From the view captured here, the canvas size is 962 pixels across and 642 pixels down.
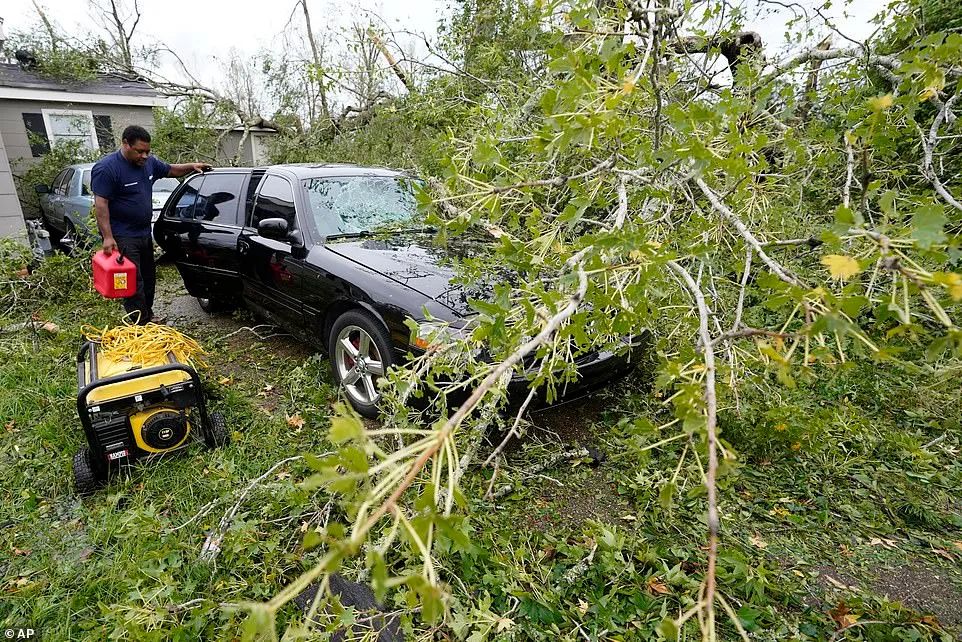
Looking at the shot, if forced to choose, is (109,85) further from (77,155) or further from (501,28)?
(501,28)

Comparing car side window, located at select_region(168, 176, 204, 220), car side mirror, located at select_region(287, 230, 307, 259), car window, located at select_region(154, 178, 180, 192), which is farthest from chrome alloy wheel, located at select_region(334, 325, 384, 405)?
car window, located at select_region(154, 178, 180, 192)

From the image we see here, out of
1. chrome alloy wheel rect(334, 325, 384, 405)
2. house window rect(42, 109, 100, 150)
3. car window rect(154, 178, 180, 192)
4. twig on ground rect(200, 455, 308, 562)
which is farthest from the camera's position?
house window rect(42, 109, 100, 150)

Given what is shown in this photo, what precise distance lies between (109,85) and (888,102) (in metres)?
16.1

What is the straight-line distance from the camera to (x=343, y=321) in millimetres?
3328

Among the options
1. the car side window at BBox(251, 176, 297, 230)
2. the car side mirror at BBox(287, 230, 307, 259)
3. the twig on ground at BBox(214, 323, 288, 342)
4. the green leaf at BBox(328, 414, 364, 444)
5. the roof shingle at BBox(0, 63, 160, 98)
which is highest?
the roof shingle at BBox(0, 63, 160, 98)

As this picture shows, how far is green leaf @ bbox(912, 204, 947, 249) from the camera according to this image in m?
0.88

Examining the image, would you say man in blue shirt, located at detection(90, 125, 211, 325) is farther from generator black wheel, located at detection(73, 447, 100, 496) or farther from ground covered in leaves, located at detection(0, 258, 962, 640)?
generator black wheel, located at detection(73, 447, 100, 496)

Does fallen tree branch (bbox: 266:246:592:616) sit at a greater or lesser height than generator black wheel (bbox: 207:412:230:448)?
greater

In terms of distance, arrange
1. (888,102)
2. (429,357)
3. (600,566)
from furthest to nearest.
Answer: (600,566) → (429,357) → (888,102)

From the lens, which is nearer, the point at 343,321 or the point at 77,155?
the point at 343,321

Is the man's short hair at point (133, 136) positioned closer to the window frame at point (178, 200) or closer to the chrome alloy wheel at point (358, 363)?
the window frame at point (178, 200)

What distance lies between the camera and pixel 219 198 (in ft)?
15.3

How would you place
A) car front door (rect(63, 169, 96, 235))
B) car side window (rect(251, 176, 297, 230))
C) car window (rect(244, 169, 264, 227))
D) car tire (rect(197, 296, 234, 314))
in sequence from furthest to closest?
car front door (rect(63, 169, 96, 235)), car tire (rect(197, 296, 234, 314)), car window (rect(244, 169, 264, 227)), car side window (rect(251, 176, 297, 230))

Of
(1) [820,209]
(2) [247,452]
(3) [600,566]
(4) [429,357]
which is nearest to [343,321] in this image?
(2) [247,452]
